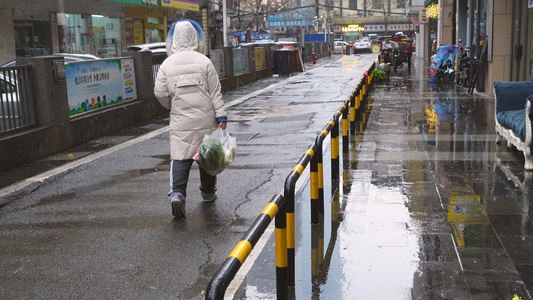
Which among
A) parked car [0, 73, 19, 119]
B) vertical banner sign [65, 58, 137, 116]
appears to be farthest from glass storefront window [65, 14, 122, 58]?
parked car [0, 73, 19, 119]

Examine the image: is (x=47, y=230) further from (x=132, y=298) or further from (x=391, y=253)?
(x=391, y=253)

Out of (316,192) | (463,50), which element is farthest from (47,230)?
(463,50)

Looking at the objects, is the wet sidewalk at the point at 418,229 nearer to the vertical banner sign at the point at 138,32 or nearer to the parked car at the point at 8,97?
the parked car at the point at 8,97

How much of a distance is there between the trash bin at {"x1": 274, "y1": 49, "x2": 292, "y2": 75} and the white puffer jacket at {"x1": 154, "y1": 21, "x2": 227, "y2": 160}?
25.9 metres

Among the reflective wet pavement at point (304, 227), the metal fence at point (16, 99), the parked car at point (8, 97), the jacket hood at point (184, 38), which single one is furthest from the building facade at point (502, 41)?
the parked car at point (8, 97)

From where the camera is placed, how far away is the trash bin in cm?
3269

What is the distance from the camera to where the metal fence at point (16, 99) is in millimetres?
10062

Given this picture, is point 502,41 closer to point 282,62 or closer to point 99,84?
point 99,84

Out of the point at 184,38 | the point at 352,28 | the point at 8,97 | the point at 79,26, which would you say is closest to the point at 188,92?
the point at 184,38

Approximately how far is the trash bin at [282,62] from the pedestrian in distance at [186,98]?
25.9 m

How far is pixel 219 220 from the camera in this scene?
6.87 metres

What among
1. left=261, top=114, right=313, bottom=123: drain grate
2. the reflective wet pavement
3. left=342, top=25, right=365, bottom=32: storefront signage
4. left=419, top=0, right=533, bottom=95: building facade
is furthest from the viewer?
left=342, top=25, right=365, bottom=32: storefront signage

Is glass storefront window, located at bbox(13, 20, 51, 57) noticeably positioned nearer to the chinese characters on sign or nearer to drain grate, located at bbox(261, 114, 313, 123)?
drain grate, located at bbox(261, 114, 313, 123)

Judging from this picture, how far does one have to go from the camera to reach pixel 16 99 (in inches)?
408
